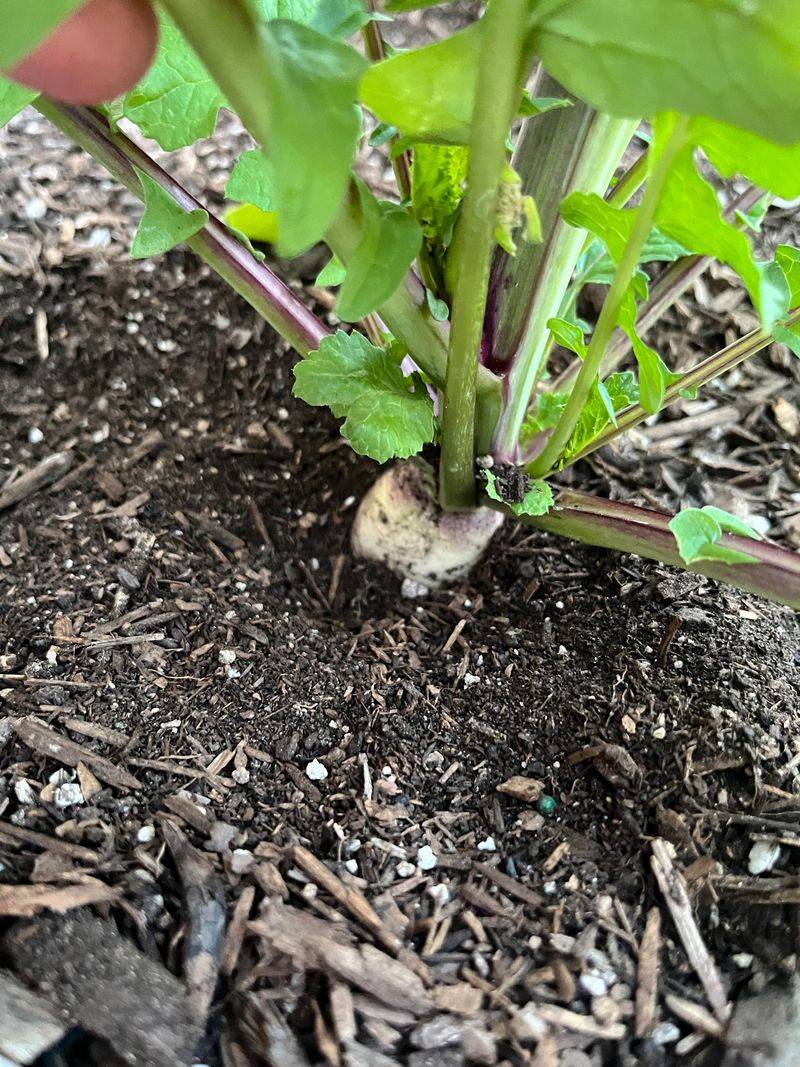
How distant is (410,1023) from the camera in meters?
0.67

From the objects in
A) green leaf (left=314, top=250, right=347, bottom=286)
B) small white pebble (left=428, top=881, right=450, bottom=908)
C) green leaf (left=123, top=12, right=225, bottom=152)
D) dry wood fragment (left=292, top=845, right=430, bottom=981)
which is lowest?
small white pebble (left=428, top=881, right=450, bottom=908)

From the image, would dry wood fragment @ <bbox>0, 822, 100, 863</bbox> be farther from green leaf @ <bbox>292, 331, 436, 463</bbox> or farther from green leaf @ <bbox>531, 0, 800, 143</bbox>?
green leaf @ <bbox>531, 0, 800, 143</bbox>

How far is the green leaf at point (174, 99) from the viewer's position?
773mm

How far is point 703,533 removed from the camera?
28.9 inches

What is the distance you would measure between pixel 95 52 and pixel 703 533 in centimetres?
57

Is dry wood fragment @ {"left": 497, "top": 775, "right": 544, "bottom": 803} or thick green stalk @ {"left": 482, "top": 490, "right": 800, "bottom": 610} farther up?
thick green stalk @ {"left": 482, "top": 490, "right": 800, "bottom": 610}

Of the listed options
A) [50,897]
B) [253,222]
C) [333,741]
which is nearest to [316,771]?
[333,741]

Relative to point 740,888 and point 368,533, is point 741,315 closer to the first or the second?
point 368,533

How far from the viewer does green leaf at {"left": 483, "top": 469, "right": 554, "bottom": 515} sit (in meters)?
0.85

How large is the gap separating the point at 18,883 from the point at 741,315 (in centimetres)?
115

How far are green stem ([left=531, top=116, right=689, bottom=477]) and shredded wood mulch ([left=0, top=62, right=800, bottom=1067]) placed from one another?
0.21 m

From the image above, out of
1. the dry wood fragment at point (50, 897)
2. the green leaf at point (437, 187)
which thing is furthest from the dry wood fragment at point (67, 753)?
the green leaf at point (437, 187)

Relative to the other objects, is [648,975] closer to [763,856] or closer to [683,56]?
[763,856]

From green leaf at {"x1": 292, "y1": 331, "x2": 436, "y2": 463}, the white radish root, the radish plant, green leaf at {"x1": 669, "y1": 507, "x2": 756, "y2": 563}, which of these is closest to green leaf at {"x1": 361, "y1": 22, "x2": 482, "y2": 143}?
the radish plant
